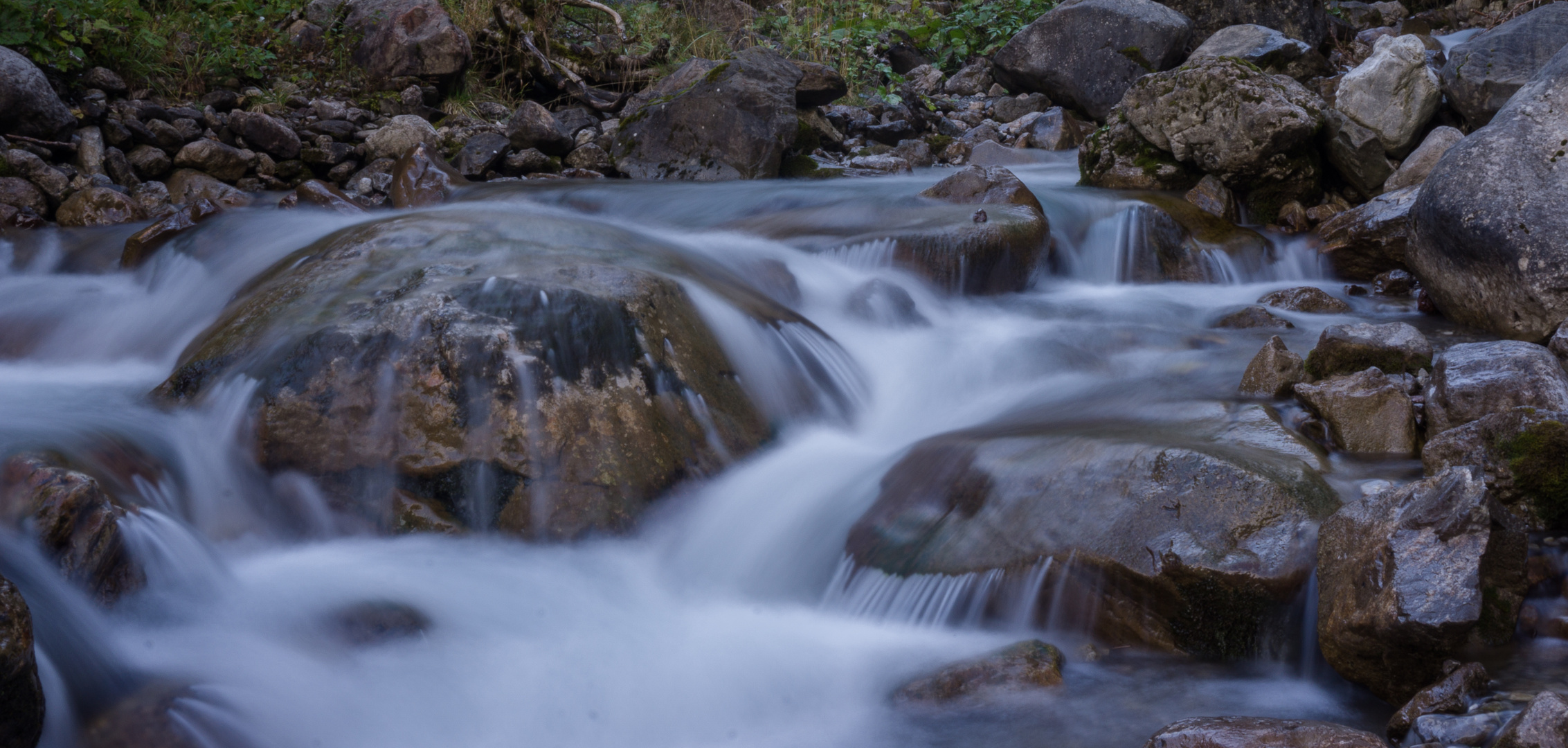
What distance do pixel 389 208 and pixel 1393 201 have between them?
7.27 meters

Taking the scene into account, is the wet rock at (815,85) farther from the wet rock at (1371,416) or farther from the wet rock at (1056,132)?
the wet rock at (1371,416)

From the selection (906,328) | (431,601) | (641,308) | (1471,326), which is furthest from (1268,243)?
(431,601)

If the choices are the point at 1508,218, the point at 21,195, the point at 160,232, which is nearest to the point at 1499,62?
the point at 1508,218

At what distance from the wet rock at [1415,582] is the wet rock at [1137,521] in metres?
0.23

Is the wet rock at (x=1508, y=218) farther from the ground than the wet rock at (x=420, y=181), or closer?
farther from the ground

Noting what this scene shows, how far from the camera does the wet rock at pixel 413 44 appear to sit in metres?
10.1

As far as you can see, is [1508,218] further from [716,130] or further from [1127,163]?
[716,130]

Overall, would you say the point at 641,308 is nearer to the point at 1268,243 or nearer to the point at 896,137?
the point at 1268,243

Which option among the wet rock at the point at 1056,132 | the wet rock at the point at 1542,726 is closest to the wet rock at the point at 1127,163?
the wet rock at the point at 1056,132

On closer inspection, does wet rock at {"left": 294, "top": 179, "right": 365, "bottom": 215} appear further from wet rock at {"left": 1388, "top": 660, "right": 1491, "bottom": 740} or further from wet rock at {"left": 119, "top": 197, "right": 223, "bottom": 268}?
wet rock at {"left": 1388, "top": 660, "right": 1491, "bottom": 740}

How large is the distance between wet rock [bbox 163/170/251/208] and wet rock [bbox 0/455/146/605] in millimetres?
5008

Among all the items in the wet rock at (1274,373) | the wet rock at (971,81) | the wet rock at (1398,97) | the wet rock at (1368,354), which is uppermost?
the wet rock at (1398,97)

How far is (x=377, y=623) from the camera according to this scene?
315 centimetres

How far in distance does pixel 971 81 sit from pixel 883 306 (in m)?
8.57
